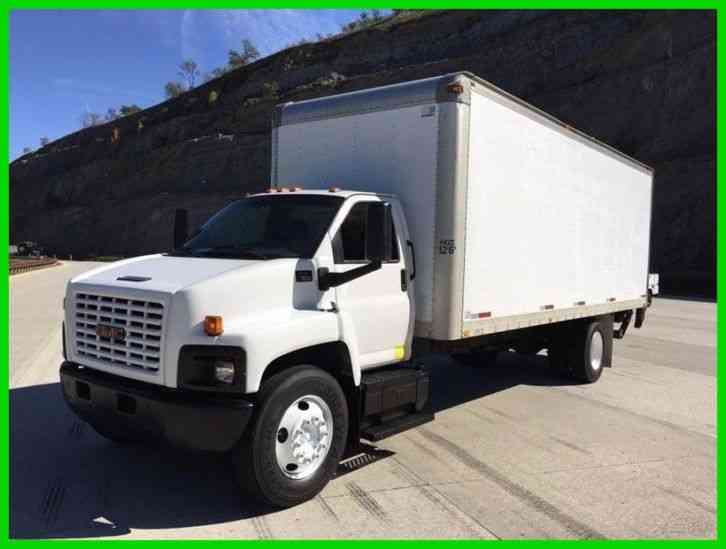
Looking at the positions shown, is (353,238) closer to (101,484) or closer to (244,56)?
(101,484)

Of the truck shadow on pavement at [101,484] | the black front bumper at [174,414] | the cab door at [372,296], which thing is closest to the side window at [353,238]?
the cab door at [372,296]

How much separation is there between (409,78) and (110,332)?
49.7 meters

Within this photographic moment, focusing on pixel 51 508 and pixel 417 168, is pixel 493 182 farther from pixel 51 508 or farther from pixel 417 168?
pixel 51 508

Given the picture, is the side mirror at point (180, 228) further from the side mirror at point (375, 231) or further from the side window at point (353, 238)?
the side mirror at point (375, 231)

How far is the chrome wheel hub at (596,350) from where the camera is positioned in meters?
9.16

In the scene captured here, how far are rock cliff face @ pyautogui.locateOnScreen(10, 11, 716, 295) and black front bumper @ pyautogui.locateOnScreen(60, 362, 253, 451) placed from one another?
2732cm

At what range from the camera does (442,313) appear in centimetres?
586

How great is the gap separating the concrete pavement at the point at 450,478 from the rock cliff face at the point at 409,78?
23.1 meters

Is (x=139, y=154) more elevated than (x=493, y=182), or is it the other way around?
(x=139, y=154)

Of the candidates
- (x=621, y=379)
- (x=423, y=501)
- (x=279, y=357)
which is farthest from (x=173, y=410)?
(x=621, y=379)

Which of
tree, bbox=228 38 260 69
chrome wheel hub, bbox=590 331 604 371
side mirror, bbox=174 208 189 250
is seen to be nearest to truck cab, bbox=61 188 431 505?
side mirror, bbox=174 208 189 250

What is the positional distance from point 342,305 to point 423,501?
167 cm

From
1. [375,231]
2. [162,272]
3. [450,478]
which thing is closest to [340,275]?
[375,231]

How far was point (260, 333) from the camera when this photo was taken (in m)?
4.40
